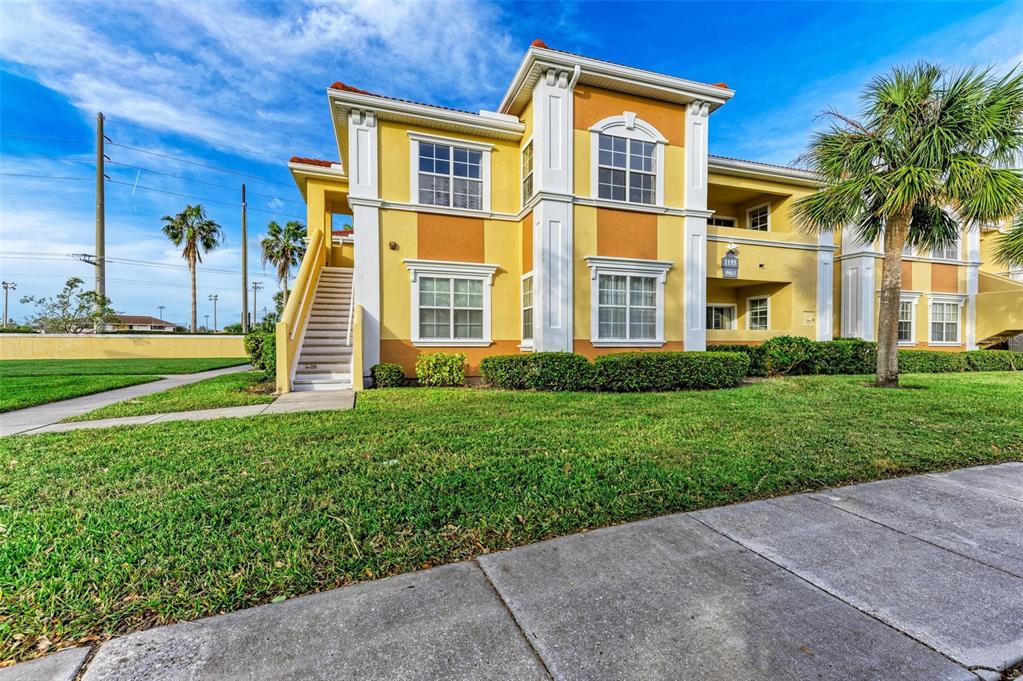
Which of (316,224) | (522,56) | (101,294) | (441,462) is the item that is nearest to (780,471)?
(441,462)

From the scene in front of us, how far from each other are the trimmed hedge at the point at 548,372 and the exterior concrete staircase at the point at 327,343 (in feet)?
12.4

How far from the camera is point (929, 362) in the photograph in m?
14.0

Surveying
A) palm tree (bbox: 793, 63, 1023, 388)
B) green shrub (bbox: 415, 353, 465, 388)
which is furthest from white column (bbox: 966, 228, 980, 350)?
green shrub (bbox: 415, 353, 465, 388)

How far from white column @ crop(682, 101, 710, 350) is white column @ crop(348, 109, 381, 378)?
8.19 metres

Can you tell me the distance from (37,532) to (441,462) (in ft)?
9.31

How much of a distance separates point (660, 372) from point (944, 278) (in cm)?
1577

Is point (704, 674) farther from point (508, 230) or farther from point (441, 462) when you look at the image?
point (508, 230)

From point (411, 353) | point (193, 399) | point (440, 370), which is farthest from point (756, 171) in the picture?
point (193, 399)

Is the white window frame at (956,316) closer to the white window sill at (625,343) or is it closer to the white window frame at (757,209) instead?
the white window frame at (757,209)

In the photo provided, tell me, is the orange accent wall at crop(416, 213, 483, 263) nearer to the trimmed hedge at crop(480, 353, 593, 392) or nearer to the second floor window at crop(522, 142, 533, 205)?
the second floor window at crop(522, 142, 533, 205)

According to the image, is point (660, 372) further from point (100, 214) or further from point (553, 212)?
point (100, 214)

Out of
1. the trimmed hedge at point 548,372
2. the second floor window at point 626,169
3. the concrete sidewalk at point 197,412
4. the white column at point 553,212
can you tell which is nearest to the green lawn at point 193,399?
the concrete sidewalk at point 197,412

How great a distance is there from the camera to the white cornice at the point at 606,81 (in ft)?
33.1

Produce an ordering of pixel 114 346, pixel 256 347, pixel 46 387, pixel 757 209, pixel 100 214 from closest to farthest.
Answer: pixel 46 387
pixel 256 347
pixel 757 209
pixel 114 346
pixel 100 214
